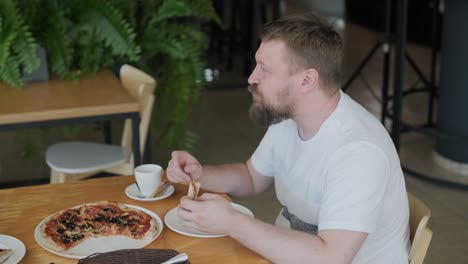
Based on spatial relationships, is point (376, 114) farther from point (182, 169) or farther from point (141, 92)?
point (182, 169)

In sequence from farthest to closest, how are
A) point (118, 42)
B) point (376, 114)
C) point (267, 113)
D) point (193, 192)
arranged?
point (376, 114), point (118, 42), point (267, 113), point (193, 192)

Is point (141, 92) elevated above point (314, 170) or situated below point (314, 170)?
below

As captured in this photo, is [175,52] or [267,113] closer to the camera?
[267,113]

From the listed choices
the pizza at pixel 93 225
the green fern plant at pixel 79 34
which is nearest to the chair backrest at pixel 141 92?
the green fern plant at pixel 79 34

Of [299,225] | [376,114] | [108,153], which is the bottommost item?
[376,114]

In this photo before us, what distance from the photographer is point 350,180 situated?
156cm

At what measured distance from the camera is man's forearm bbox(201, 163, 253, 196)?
1.96 meters

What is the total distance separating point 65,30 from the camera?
3.35m

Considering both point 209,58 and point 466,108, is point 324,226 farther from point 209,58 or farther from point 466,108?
point 209,58

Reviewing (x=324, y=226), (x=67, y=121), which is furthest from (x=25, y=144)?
(x=324, y=226)

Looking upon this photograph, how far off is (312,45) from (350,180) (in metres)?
0.34

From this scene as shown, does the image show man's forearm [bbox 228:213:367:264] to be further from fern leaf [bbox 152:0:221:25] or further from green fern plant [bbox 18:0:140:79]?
fern leaf [bbox 152:0:221:25]

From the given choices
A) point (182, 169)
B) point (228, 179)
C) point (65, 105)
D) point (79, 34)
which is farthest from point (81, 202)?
point (79, 34)

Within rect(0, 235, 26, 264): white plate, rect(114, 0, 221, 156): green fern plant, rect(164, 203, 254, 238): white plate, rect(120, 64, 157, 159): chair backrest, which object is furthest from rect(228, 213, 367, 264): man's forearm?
rect(114, 0, 221, 156): green fern plant
